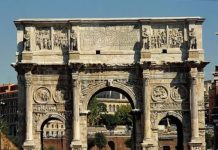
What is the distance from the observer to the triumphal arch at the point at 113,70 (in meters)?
42.7

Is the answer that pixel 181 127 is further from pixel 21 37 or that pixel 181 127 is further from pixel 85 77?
pixel 21 37

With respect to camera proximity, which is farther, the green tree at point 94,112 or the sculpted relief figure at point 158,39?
the green tree at point 94,112

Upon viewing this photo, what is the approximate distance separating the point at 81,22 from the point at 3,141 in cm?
1279

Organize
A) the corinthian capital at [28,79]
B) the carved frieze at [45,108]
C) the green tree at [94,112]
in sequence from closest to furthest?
1. the corinthian capital at [28,79]
2. the carved frieze at [45,108]
3. the green tree at [94,112]

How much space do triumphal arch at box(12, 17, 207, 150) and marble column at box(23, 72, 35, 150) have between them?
54 mm

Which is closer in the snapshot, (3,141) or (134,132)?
(134,132)

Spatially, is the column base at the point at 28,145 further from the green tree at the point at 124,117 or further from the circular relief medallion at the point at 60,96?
the green tree at the point at 124,117

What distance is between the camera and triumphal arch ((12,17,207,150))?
42.7 meters

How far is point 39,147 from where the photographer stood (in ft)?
141

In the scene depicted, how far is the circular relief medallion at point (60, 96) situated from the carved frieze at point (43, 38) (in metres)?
2.46

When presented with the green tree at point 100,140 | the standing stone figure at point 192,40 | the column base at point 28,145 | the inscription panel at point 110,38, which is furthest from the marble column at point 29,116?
the green tree at point 100,140

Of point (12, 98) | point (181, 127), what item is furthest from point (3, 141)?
point (12, 98)

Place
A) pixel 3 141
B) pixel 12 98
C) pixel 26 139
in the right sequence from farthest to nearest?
pixel 12 98
pixel 3 141
pixel 26 139

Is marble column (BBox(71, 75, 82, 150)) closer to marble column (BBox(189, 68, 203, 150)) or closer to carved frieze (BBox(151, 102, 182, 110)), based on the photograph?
carved frieze (BBox(151, 102, 182, 110))
